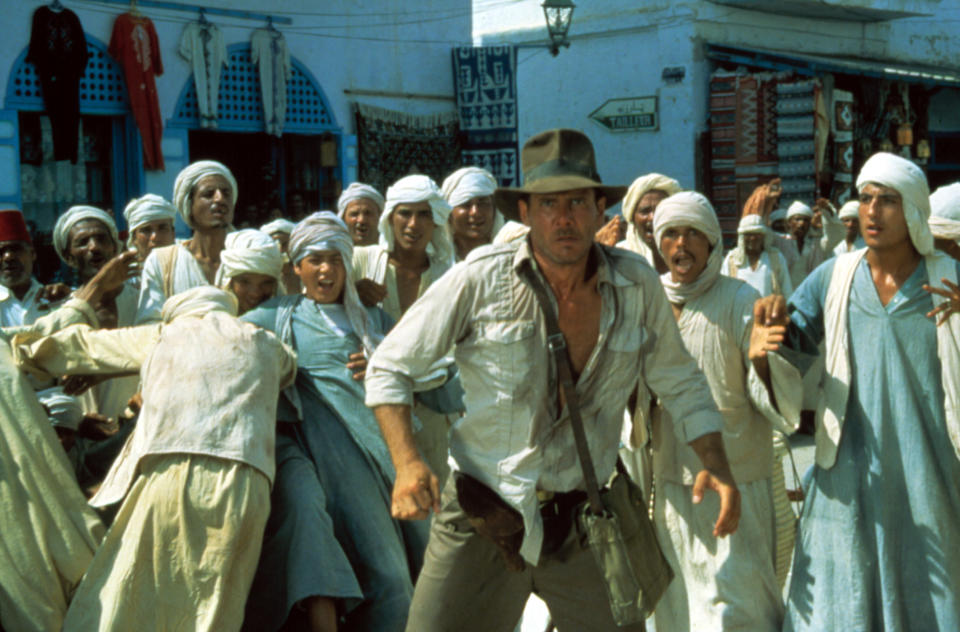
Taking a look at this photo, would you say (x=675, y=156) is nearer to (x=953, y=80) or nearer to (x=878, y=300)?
(x=953, y=80)

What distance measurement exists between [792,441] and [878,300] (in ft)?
20.6

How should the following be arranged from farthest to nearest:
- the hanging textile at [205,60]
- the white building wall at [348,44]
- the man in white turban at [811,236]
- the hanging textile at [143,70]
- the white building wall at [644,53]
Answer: the white building wall at [644,53] → the man in white turban at [811,236] → the hanging textile at [205,60] → the white building wall at [348,44] → the hanging textile at [143,70]

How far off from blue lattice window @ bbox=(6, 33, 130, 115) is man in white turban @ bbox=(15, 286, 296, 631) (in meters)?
7.79

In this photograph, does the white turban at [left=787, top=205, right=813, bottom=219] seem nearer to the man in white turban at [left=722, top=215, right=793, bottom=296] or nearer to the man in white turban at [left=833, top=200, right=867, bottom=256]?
the man in white turban at [left=833, top=200, right=867, bottom=256]

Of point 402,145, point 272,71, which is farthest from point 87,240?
point 402,145

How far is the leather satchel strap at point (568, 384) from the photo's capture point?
353cm

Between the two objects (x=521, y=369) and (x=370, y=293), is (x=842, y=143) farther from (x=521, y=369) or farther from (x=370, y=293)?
(x=521, y=369)

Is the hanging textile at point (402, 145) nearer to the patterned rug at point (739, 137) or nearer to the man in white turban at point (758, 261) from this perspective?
the patterned rug at point (739, 137)

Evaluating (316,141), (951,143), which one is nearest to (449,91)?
(316,141)

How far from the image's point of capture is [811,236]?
14.3 meters

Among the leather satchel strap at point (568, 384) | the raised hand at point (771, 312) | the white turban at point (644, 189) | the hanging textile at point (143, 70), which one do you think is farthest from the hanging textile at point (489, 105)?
the leather satchel strap at point (568, 384)

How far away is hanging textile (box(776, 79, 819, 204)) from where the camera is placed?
1684 cm

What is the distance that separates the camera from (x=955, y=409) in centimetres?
438

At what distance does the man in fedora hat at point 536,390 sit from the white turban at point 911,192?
4.12ft
